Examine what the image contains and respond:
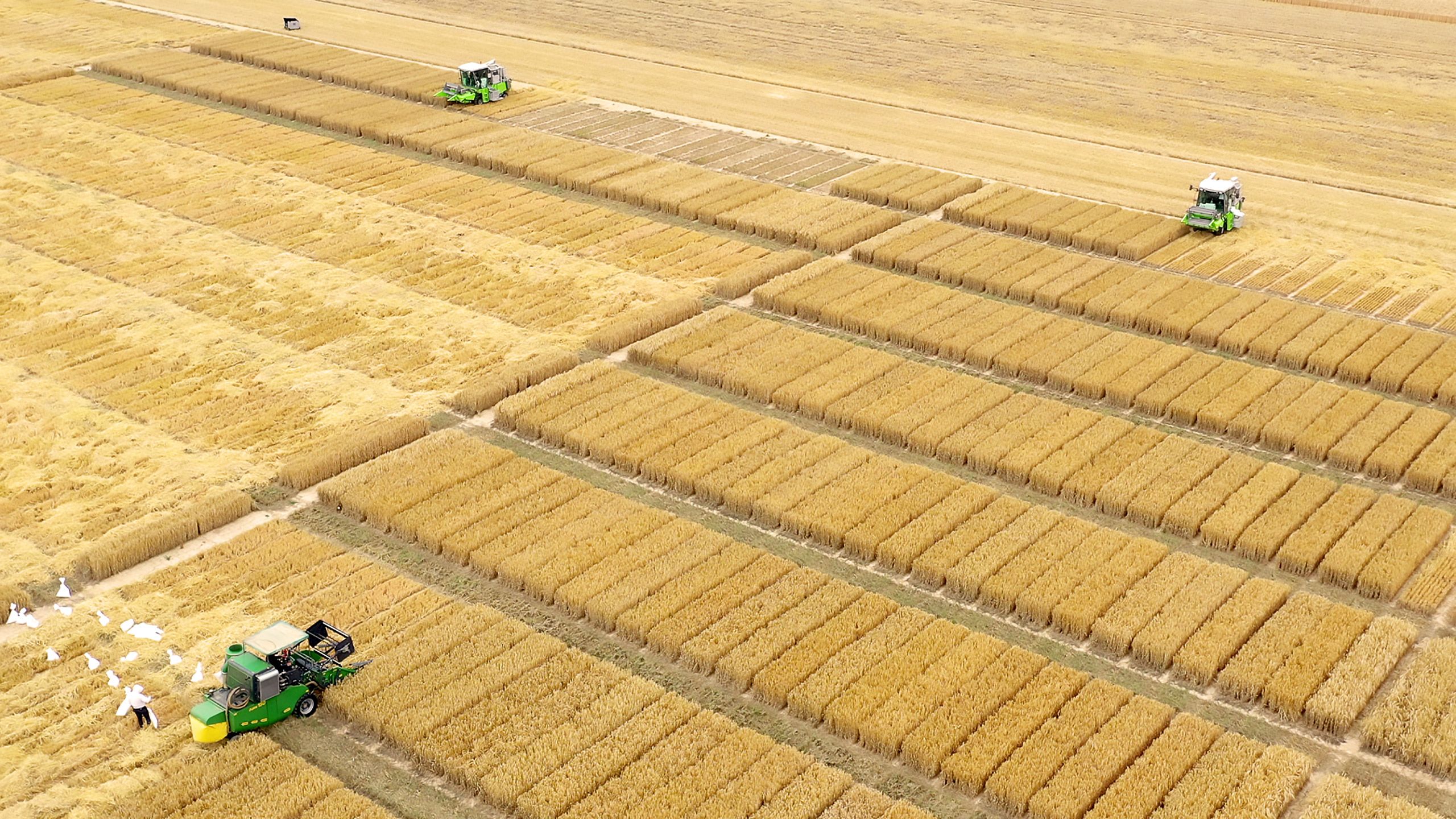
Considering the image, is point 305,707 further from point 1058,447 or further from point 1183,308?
point 1183,308

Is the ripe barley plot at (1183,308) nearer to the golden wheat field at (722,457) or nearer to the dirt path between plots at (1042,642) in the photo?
the golden wheat field at (722,457)

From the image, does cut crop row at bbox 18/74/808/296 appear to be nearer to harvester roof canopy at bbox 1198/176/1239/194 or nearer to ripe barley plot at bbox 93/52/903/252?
ripe barley plot at bbox 93/52/903/252

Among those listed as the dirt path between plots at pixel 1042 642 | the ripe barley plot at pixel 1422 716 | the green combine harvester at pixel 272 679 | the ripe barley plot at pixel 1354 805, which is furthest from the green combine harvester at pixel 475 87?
the ripe barley plot at pixel 1354 805

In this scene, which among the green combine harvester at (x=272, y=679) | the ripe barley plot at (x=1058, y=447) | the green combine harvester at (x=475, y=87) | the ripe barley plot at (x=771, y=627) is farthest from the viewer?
the green combine harvester at (x=475, y=87)

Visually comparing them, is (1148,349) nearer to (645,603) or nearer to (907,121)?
(645,603)

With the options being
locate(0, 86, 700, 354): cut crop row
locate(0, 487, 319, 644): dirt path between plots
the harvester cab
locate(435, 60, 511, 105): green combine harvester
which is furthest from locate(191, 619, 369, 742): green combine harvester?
locate(435, 60, 511, 105): green combine harvester
